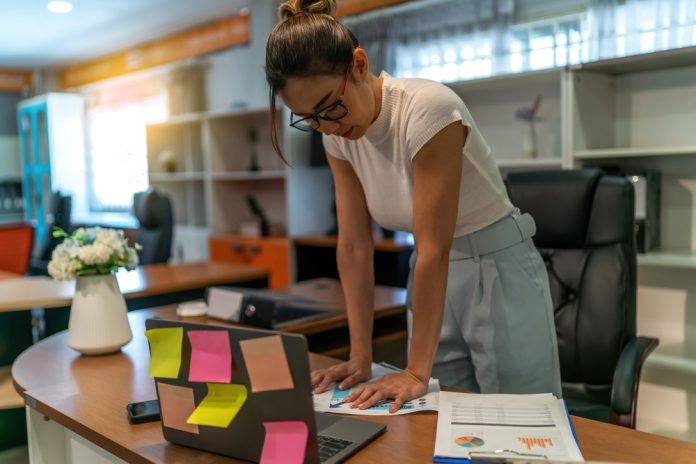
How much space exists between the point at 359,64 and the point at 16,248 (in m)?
3.62

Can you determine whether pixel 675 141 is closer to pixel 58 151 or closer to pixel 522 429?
pixel 522 429

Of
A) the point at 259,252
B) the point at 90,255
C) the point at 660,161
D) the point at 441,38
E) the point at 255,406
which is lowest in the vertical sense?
the point at 259,252

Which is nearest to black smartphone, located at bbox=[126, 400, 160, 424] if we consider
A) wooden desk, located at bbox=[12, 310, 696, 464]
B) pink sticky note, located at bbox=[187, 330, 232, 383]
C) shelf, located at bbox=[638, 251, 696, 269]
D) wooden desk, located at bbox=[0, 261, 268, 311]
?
wooden desk, located at bbox=[12, 310, 696, 464]

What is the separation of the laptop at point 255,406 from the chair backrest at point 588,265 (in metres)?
0.97

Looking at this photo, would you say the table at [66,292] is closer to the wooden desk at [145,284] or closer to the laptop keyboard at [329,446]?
the wooden desk at [145,284]

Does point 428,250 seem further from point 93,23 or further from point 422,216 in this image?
point 93,23

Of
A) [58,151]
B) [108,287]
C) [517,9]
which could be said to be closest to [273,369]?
[108,287]

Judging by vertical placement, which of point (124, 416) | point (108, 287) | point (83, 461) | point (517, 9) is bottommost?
point (83, 461)

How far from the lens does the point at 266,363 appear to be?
89 cm

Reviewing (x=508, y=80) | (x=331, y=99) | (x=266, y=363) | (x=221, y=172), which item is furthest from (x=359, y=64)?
(x=221, y=172)

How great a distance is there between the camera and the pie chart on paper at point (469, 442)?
3.13 ft

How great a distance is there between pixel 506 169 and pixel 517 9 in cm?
94

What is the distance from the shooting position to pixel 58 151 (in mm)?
7457

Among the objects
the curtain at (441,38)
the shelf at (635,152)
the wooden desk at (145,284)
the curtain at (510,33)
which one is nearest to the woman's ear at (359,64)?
the wooden desk at (145,284)
